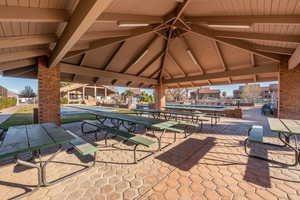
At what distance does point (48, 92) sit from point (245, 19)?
298 inches

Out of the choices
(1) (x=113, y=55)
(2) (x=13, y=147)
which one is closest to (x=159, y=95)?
(1) (x=113, y=55)

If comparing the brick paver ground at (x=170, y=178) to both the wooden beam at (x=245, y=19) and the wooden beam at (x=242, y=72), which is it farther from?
the wooden beam at (x=242, y=72)

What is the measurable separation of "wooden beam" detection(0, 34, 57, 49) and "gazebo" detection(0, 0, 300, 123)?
18mm

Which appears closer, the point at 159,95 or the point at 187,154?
the point at 187,154

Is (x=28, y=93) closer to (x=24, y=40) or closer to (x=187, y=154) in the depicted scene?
(x=24, y=40)

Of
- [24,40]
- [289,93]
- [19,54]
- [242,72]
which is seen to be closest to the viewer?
[24,40]

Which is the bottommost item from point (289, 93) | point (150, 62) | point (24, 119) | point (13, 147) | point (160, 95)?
point (24, 119)

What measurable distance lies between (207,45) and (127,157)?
650 centimetres

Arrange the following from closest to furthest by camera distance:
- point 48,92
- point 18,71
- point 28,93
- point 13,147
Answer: point 13,147, point 48,92, point 18,71, point 28,93

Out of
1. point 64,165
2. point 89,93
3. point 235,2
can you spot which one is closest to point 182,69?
point 235,2

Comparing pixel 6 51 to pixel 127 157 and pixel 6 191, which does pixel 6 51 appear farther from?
pixel 127 157

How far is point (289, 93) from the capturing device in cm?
559

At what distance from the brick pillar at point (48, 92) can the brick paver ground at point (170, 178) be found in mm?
2556

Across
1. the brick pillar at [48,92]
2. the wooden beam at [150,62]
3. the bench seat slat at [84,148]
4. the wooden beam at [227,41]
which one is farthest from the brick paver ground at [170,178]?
the wooden beam at [150,62]
